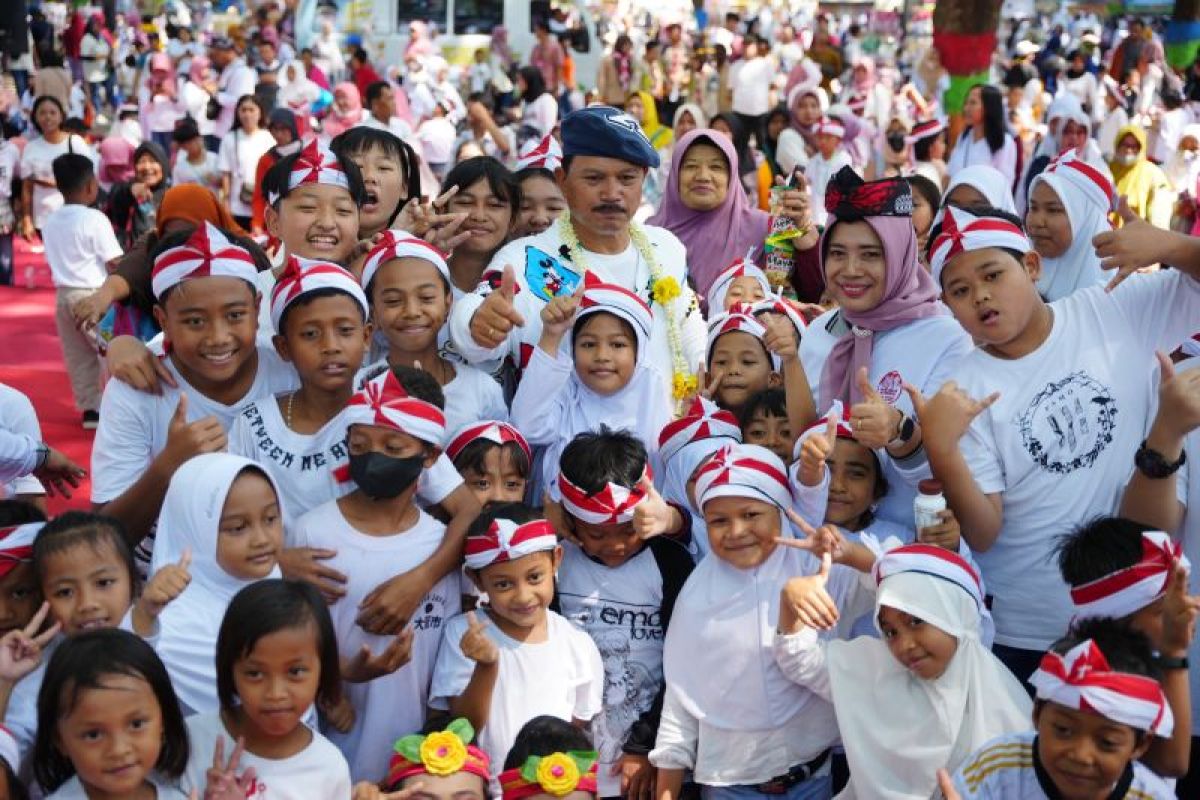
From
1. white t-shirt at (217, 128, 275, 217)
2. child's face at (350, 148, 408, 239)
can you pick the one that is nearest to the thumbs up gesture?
child's face at (350, 148, 408, 239)

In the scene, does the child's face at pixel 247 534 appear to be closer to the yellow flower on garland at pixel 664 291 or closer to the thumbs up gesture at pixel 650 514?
the thumbs up gesture at pixel 650 514

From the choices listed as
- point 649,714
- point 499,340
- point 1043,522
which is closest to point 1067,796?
point 1043,522

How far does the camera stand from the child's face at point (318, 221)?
421 cm

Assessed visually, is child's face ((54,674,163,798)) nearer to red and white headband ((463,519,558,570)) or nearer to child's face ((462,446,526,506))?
red and white headband ((463,519,558,570))

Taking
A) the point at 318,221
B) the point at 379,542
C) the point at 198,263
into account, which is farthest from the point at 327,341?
the point at 318,221

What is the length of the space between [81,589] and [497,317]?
1278 mm

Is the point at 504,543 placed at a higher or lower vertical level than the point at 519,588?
higher

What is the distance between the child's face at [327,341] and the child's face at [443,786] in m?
1.08

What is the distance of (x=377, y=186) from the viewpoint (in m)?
4.79

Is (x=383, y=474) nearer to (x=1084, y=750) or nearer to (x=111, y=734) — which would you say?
(x=111, y=734)

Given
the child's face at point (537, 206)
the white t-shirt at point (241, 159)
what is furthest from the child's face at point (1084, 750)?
the white t-shirt at point (241, 159)

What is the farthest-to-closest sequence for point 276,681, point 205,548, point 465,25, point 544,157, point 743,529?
point 465,25 < point 544,157 < point 743,529 < point 205,548 < point 276,681

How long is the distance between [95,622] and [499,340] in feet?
4.26

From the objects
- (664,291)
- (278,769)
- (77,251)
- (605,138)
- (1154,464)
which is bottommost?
(278,769)
